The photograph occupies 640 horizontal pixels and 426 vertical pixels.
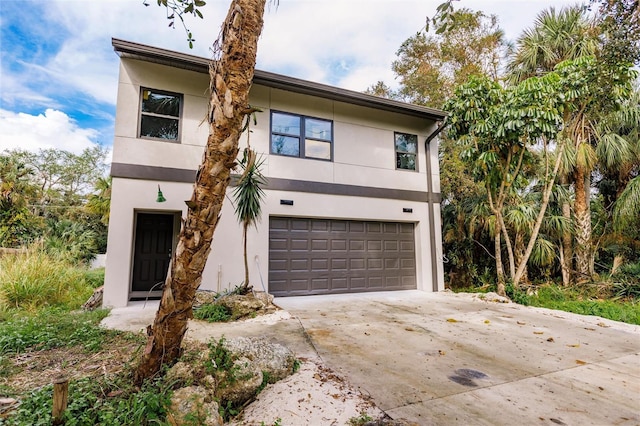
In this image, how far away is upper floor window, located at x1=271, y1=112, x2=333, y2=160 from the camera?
795 centimetres

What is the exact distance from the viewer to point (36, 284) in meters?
5.76

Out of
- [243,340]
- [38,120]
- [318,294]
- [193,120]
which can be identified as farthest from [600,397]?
[38,120]

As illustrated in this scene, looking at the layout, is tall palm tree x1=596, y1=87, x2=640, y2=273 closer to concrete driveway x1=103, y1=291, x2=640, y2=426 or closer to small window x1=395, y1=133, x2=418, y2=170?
concrete driveway x1=103, y1=291, x2=640, y2=426

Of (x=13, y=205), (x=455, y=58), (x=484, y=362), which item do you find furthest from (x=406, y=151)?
(x=13, y=205)

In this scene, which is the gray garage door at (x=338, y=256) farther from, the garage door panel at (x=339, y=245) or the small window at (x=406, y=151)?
the small window at (x=406, y=151)

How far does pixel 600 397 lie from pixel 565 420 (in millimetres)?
719

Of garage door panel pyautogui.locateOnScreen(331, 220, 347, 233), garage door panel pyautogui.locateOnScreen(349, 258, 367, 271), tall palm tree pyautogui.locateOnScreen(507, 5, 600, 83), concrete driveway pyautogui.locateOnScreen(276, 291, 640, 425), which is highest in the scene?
tall palm tree pyautogui.locateOnScreen(507, 5, 600, 83)

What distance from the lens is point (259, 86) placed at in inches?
300

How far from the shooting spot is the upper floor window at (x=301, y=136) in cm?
795

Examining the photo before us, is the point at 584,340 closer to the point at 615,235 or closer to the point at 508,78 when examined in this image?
the point at 615,235

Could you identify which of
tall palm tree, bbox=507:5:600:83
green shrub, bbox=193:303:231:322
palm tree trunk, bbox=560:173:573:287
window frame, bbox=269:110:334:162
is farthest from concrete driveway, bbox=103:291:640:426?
tall palm tree, bbox=507:5:600:83

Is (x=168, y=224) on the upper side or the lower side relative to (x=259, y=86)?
lower

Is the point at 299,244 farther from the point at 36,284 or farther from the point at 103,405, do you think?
the point at 103,405

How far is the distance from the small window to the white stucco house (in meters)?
0.03
